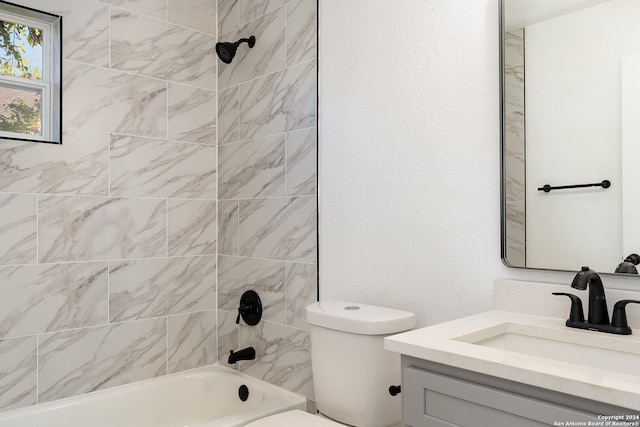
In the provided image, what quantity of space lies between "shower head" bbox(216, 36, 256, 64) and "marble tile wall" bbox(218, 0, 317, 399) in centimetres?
4

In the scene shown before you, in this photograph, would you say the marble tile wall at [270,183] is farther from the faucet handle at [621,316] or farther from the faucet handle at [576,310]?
the faucet handle at [621,316]

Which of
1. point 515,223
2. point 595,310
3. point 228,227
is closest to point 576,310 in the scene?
point 595,310

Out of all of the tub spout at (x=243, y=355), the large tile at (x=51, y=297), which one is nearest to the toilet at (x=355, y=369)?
the tub spout at (x=243, y=355)

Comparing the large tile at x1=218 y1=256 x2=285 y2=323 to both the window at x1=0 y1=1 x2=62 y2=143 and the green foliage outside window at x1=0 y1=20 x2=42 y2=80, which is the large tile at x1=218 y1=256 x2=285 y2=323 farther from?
the green foliage outside window at x1=0 y1=20 x2=42 y2=80

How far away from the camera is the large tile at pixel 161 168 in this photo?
231 centimetres

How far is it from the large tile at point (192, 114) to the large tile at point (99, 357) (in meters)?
0.98

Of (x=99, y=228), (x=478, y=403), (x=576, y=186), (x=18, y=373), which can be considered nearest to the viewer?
(x=478, y=403)

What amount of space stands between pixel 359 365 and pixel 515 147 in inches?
33.8

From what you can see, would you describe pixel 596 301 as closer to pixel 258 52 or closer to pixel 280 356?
pixel 280 356

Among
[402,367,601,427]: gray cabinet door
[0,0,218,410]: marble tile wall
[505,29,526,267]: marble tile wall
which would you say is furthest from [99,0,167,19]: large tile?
[402,367,601,427]: gray cabinet door

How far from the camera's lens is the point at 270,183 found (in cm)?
235

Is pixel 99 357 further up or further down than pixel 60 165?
further down

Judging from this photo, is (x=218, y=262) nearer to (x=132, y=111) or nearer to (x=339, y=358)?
(x=132, y=111)

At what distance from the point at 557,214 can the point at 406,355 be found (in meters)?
0.64
